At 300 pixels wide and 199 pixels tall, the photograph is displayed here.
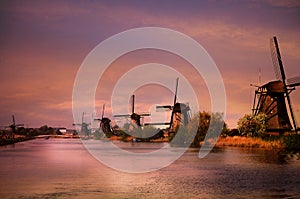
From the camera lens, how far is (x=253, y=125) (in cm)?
6369

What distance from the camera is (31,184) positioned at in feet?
72.5

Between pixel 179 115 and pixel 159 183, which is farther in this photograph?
pixel 179 115

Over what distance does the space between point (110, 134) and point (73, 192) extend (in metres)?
128

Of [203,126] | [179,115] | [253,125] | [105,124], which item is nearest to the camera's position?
[253,125]

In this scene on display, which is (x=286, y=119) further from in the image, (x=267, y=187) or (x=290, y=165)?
(x=267, y=187)

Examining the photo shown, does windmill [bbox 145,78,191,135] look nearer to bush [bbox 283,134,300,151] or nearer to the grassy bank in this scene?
the grassy bank

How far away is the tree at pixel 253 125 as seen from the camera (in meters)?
63.5

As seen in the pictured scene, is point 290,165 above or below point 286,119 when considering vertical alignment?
below

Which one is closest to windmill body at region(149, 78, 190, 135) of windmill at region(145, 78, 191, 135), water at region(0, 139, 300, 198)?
windmill at region(145, 78, 191, 135)

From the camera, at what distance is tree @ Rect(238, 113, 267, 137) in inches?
2500

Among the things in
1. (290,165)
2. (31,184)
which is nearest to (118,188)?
(31,184)

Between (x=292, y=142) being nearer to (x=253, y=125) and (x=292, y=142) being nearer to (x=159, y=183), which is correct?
(x=253, y=125)

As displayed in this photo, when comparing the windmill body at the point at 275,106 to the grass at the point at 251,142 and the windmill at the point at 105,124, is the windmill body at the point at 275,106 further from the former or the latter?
the windmill at the point at 105,124

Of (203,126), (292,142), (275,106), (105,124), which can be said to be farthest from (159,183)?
(105,124)
